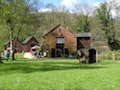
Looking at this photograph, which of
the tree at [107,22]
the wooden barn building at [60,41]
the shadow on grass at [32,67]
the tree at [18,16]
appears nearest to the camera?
the shadow on grass at [32,67]

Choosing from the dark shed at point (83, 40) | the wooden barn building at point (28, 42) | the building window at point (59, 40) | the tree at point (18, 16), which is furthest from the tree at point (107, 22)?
the wooden barn building at point (28, 42)

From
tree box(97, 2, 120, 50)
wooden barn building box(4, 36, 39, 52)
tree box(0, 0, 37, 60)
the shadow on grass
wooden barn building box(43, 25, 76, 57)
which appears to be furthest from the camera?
wooden barn building box(4, 36, 39, 52)

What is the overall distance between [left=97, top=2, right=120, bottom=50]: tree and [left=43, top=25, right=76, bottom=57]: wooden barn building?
376 inches

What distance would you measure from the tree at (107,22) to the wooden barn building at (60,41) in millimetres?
9544

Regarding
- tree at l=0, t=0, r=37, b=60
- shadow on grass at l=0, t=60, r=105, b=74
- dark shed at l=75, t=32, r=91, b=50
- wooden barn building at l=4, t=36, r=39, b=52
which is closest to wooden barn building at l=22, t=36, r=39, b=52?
wooden barn building at l=4, t=36, r=39, b=52

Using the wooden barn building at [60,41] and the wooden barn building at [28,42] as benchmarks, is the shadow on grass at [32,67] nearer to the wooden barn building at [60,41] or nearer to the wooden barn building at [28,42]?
the wooden barn building at [60,41]

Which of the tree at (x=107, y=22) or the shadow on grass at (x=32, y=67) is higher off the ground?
the tree at (x=107, y=22)

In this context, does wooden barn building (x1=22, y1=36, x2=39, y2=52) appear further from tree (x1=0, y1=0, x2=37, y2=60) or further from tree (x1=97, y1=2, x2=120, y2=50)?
tree (x1=0, y1=0, x2=37, y2=60)

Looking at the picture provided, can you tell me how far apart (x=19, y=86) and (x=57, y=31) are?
77.3 m

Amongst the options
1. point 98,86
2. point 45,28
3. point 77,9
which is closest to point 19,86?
point 98,86

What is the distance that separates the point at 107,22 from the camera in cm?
9538

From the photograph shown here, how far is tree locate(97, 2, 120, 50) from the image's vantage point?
303ft

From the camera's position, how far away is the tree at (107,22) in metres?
92.5

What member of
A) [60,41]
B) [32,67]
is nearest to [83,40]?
[60,41]
